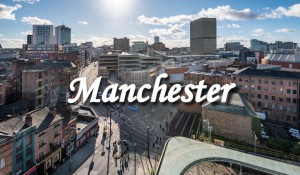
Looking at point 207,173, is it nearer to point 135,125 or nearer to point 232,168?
point 232,168

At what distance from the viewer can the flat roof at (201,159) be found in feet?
91.4

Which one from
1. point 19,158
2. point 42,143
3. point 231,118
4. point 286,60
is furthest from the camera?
point 286,60

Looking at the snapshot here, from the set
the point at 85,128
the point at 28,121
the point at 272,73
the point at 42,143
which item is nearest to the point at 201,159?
the point at 42,143

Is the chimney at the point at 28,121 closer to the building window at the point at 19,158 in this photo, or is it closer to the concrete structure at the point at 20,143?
the concrete structure at the point at 20,143

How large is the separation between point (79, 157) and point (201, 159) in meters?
27.1

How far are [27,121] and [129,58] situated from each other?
364ft

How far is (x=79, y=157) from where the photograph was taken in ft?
152

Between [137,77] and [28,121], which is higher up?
[137,77]

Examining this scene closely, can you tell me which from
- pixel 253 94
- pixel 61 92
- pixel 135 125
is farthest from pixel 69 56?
pixel 253 94

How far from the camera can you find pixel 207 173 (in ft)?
111

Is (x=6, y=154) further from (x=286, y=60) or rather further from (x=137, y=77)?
(x=286, y=60)

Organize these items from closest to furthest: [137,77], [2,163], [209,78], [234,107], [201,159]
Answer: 1. [201,159]
2. [2,163]
3. [234,107]
4. [209,78]
5. [137,77]

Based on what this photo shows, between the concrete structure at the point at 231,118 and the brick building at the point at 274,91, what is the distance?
2094 centimetres

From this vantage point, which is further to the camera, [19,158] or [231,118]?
[231,118]
